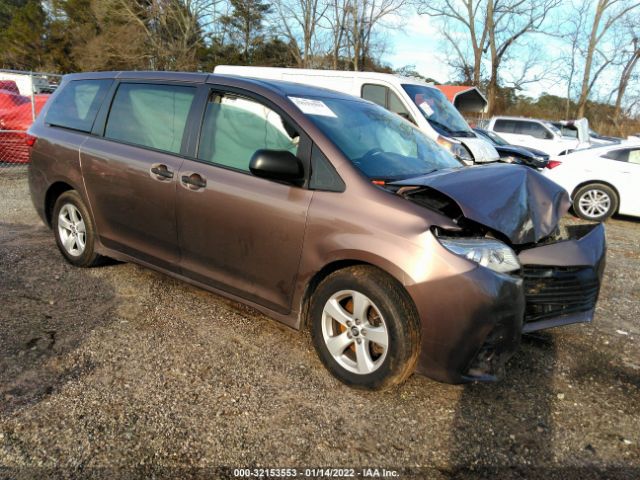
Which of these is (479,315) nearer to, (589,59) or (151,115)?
(151,115)

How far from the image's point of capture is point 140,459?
229 centimetres

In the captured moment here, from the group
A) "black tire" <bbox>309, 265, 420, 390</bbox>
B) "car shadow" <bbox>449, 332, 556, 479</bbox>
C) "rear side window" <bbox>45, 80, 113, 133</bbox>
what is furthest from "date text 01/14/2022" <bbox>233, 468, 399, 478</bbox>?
"rear side window" <bbox>45, 80, 113, 133</bbox>

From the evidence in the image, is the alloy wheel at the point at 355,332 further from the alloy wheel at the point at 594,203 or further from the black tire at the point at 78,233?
the alloy wheel at the point at 594,203

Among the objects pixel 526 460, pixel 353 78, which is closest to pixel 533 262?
pixel 526 460

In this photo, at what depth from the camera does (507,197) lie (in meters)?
2.95

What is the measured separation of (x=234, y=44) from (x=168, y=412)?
134ft

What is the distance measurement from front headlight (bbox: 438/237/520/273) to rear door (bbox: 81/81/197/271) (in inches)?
79.0

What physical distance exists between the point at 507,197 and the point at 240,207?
164 cm

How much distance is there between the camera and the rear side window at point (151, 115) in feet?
12.1

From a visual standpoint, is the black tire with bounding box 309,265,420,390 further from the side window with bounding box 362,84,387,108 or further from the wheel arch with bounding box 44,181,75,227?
the side window with bounding box 362,84,387,108

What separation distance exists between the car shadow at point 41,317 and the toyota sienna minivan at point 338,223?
497 mm

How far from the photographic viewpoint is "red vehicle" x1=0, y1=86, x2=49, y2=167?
1070 centimetres

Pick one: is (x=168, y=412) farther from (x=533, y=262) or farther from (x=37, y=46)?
(x=37, y=46)

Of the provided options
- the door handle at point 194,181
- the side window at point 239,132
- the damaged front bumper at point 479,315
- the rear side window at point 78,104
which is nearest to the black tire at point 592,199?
the damaged front bumper at point 479,315
